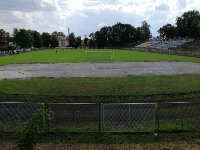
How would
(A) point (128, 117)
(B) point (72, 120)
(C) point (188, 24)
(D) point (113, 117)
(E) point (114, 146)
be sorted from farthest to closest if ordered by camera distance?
(C) point (188, 24) → (B) point (72, 120) → (A) point (128, 117) → (D) point (113, 117) → (E) point (114, 146)

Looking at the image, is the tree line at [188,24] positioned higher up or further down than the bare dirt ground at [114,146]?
higher up

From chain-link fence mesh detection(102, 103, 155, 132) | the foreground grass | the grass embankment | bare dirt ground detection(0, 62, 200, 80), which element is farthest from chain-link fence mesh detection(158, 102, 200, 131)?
bare dirt ground detection(0, 62, 200, 80)

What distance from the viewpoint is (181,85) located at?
34.6 m

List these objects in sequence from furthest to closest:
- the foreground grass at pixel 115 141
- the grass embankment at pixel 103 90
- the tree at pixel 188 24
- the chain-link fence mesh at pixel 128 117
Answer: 1. the tree at pixel 188 24
2. the grass embankment at pixel 103 90
3. the chain-link fence mesh at pixel 128 117
4. the foreground grass at pixel 115 141

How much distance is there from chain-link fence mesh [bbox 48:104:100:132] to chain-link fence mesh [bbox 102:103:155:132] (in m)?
0.71

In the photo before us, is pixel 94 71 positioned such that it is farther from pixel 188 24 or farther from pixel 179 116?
pixel 188 24

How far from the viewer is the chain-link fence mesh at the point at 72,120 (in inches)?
740

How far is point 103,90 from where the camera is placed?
105ft

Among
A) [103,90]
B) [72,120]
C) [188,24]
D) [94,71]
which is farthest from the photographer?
[188,24]

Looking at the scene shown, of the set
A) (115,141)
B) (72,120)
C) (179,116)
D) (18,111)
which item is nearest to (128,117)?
(115,141)

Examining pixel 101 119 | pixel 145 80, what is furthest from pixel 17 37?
pixel 101 119

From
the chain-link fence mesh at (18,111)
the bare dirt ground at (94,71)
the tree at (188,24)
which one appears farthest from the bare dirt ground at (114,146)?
the tree at (188,24)

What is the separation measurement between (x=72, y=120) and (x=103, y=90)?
12.4 m

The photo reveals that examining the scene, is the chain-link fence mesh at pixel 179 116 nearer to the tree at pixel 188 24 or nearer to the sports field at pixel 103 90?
the sports field at pixel 103 90
